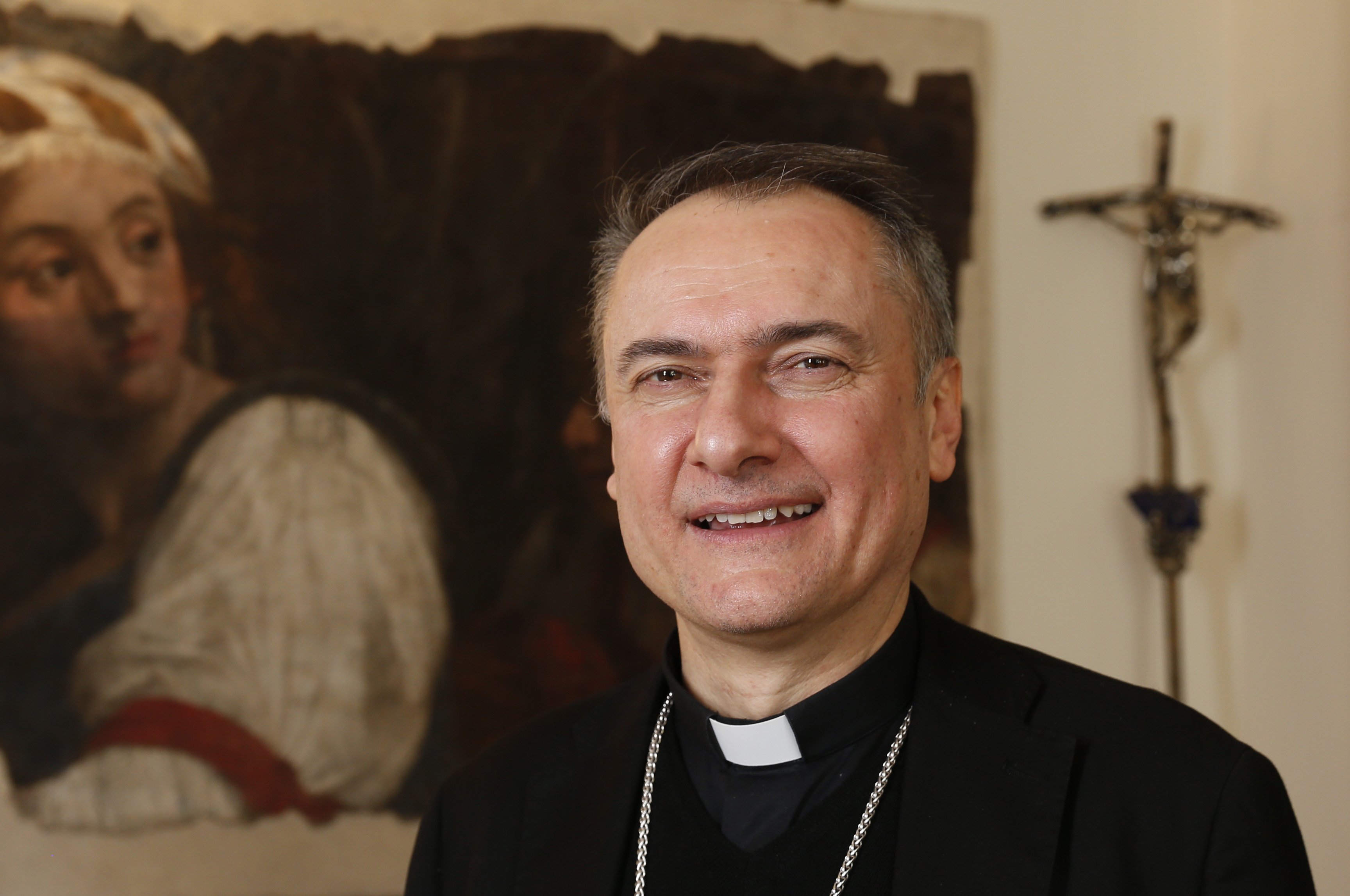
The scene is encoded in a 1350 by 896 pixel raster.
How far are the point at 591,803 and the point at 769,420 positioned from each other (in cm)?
71

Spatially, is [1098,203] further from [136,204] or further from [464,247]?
[136,204]

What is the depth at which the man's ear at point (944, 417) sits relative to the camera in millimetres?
1896

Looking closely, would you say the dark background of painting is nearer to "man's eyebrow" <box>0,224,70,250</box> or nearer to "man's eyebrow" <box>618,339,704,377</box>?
"man's eyebrow" <box>0,224,70,250</box>

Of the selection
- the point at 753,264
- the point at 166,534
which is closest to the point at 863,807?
the point at 753,264

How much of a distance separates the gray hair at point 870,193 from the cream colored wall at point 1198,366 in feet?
6.19

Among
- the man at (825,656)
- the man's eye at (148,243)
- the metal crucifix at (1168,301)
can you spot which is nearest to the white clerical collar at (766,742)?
the man at (825,656)

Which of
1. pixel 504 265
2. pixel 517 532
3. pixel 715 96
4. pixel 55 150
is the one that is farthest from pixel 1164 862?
pixel 55 150

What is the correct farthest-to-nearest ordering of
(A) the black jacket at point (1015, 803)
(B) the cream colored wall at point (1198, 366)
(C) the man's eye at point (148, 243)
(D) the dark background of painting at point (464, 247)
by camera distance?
1. (B) the cream colored wall at point (1198, 366)
2. (D) the dark background of painting at point (464, 247)
3. (C) the man's eye at point (148, 243)
4. (A) the black jacket at point (1015, 803)

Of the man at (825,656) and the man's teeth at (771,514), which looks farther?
the man's teeth at (771,514)

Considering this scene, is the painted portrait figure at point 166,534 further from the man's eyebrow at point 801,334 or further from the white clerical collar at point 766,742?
the man's eyebrow at point 801,334

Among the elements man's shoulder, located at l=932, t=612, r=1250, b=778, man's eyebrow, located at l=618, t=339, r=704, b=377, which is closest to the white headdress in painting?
man's eyebrow, located at l=618, t=339, r=704, b=377

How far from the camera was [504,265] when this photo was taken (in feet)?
10.6

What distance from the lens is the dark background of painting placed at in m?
3.02

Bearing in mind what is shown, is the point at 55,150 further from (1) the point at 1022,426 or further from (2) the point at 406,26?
(1) the point at 1022,426
